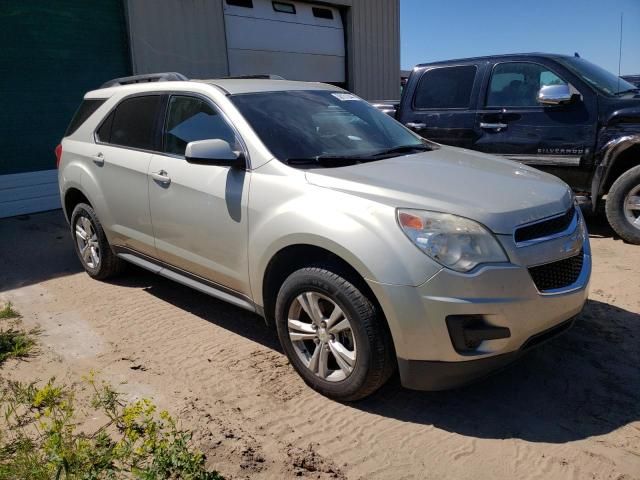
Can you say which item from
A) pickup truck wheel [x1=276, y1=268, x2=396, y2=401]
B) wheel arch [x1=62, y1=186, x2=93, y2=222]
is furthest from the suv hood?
wheel arch [x1=62, y1=186, x2=93, y2=222]

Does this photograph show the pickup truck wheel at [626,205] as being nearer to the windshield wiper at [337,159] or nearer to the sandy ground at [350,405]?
the sandy ground at [350,405]

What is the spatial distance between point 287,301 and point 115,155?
2.22m

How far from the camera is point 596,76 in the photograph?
6012mm

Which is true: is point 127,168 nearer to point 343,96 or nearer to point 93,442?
point 343,96

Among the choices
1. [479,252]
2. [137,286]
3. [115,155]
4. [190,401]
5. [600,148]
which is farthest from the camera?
[600,148]

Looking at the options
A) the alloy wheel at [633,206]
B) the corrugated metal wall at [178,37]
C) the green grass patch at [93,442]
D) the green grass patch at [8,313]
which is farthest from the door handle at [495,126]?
the corrugated metal wall at [178,37]

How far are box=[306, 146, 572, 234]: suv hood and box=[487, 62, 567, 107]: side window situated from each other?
283 centimetres

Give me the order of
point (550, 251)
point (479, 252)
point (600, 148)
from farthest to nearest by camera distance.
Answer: point (600, 148) → point (550, 251) → point (479, 252)

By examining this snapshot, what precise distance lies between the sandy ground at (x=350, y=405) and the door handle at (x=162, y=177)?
1073 millimetres

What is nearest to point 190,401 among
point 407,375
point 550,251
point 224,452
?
point 224,452

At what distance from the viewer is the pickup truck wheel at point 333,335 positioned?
2756mm

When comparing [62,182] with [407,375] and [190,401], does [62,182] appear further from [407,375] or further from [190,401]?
[407,375]

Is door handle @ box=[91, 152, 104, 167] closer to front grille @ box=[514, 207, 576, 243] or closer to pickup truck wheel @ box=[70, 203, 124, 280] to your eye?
pickup truck wheel @ box=[70, 203, 124, 280]

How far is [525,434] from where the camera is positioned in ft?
8.98
